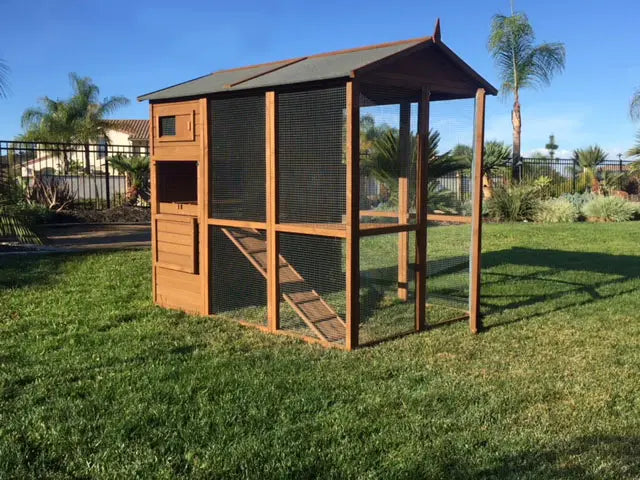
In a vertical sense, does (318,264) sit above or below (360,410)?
above

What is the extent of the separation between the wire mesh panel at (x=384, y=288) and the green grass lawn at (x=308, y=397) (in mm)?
368

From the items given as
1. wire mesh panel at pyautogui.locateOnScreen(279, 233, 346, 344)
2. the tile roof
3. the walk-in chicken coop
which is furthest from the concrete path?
the tile roof

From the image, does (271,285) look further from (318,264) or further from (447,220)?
(447,220)

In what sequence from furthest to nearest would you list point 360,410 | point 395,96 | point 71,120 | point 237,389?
point 71,120 → point 395,96 → point 237,389 → point 360,410

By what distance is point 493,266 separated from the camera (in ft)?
33.6

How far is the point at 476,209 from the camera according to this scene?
6.21 metres

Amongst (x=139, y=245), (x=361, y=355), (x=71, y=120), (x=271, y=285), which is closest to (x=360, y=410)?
(x=361, y=355)

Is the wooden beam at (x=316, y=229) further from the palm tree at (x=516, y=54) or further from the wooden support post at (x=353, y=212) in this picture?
the palm tree at (x=516, y=54)

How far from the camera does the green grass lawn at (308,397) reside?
11.0 ft

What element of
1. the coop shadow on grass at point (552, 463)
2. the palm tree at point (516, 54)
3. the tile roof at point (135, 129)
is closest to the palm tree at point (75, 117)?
the tile roof at point (135, 129)

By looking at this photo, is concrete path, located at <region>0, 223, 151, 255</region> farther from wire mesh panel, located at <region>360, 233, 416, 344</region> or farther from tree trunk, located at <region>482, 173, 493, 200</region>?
tree trunk, located at <region>482, 173, 493, 200</region>

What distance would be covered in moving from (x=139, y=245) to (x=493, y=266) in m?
6.03

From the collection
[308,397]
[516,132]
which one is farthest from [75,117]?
[308,397]

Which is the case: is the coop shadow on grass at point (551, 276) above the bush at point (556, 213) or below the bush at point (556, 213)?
below
